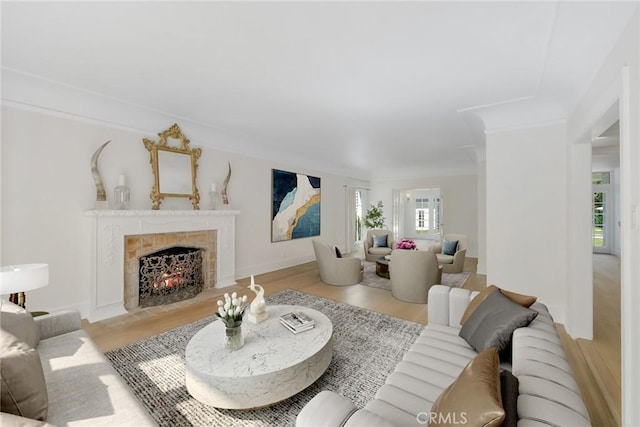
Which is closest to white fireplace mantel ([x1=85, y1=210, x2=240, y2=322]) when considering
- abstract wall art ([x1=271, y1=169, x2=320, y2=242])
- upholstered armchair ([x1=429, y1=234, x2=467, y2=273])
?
abstract wall art ([x1=271, y1=169, x2=320, y2=242])

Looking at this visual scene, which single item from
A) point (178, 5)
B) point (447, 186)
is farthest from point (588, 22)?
point (447, 186)

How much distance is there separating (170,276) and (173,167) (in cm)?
167

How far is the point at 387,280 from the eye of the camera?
5.12m

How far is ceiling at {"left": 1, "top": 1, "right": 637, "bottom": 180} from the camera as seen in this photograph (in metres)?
1.83

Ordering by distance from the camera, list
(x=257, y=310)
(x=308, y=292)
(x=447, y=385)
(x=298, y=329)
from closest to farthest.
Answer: (x=447, y=385) → (x=298, y=329) → (x=257, y=310) → (x=308, y=292)

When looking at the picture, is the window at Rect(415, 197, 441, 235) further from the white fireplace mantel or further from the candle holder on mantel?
the candle holder on mantel

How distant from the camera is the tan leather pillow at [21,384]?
3.81 ft

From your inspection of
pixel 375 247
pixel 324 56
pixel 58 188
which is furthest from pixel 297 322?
pixel 375 247

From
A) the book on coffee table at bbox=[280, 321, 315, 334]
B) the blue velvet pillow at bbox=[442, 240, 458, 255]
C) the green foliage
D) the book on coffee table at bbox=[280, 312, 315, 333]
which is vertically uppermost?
the green foliage

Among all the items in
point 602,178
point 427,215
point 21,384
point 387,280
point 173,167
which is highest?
point 602,178

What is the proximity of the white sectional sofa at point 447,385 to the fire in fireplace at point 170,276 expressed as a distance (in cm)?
352

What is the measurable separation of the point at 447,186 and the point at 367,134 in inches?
182

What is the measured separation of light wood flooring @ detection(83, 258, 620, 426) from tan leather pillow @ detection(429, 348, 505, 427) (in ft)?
5.24

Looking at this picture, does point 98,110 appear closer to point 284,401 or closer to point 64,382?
point 64,382
